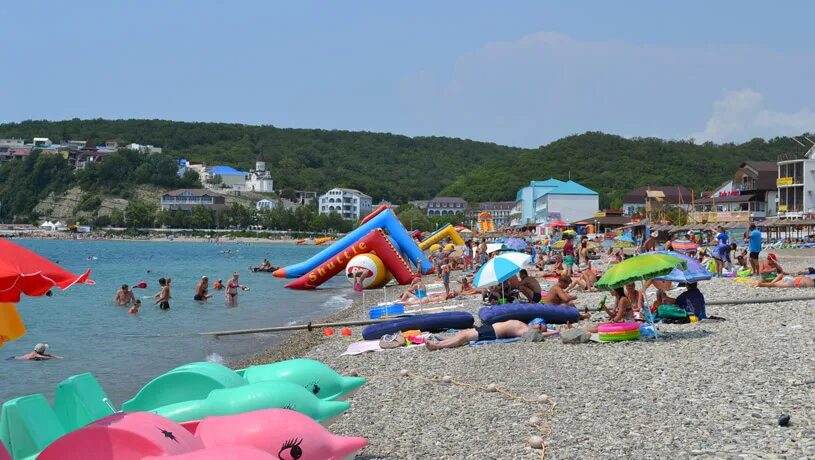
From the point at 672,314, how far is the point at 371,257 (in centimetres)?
1274

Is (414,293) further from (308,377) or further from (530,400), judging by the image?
(308,377)

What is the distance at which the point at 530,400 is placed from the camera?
22.8 feet

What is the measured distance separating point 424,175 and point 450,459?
160 meters

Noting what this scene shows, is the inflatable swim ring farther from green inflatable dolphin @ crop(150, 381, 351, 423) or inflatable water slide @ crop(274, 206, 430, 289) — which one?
inflatable water slide @ crop(274, 206, 430, 289)

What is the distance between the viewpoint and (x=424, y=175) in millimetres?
165000

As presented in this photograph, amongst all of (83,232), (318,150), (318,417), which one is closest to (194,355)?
(318,417)

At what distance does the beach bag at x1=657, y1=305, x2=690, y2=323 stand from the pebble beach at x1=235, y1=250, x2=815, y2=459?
0.60 ft

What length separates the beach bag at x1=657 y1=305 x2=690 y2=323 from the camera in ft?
35.3

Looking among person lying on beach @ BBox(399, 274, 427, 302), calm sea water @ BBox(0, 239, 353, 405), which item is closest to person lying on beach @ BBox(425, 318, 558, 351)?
calm sea water @ BBox(0, 239, 353, 405)

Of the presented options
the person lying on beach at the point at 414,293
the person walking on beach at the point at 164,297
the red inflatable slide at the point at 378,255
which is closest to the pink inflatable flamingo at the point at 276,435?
the person lying on beach at the point at 414,293

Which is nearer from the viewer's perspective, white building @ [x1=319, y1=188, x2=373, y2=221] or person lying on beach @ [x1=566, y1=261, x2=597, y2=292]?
person lying on beach @ [x1=566, y1=261, x2=597, y2=292]

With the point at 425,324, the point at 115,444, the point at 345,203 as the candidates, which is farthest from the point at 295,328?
the point at 345,203

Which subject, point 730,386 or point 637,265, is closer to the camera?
point 730,386

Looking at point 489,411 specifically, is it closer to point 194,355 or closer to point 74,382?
point 74,382
